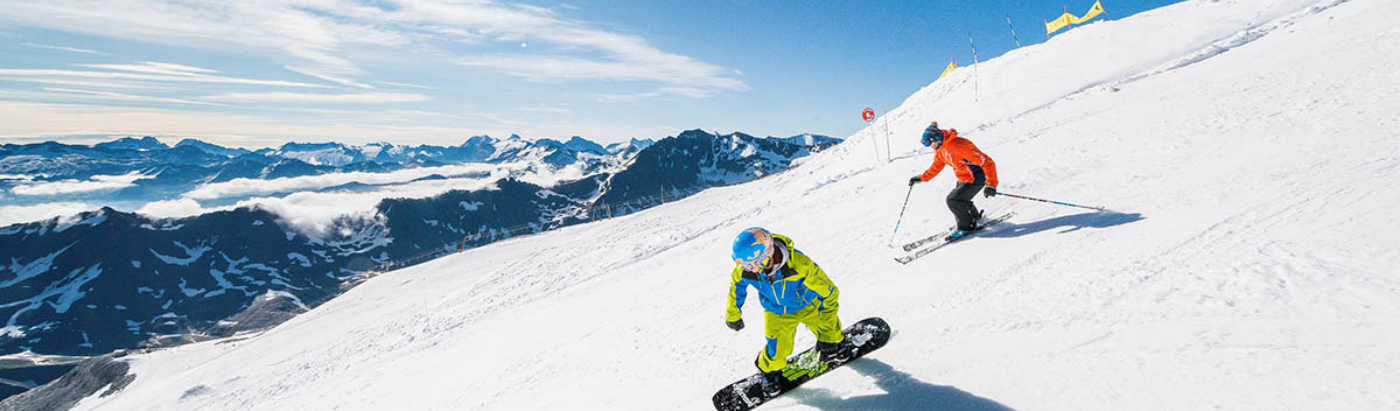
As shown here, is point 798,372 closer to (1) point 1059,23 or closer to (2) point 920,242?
(2) point 920,242

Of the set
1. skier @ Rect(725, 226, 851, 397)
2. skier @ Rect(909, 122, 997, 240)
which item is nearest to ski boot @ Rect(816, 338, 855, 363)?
skier @ Rect(725, 226, 851, 397)

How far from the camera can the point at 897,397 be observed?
17.0ft

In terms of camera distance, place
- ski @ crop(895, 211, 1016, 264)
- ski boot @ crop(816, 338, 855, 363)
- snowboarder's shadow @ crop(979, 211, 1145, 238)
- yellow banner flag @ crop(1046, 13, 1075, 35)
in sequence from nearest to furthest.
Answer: ski boot @ crop(816, 338, 855, 363) → snowboarder's shadow @ crop(979, 211, 1145, 238) → ski @ crop(895, 211, 1016, 264) → yellow banner flag @ crop(1046, 13, 1075, 35)

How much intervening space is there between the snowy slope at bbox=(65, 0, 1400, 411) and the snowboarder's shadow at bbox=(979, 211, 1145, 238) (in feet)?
0.22

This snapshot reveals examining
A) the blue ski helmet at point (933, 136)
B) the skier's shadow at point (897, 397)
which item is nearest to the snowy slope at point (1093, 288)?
the skier's shadow at point (897, 397)

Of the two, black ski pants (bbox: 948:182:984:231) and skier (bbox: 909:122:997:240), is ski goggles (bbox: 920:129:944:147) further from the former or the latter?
black ski pants (bbox: 948:182:984:231)

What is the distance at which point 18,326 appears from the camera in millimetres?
195750

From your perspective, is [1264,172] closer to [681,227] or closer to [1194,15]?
[681,227]

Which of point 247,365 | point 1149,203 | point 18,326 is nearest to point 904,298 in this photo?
point 1149,203

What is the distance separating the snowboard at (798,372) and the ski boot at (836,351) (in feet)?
0.12

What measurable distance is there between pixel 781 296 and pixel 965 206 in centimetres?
550

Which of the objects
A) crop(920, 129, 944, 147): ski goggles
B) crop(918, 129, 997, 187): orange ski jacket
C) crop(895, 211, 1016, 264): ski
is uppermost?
crop(920, 129, 944, 147): ski goggles

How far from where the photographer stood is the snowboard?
5719 mm

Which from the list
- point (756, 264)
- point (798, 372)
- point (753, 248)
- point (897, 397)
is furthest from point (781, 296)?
point (897, 397)
